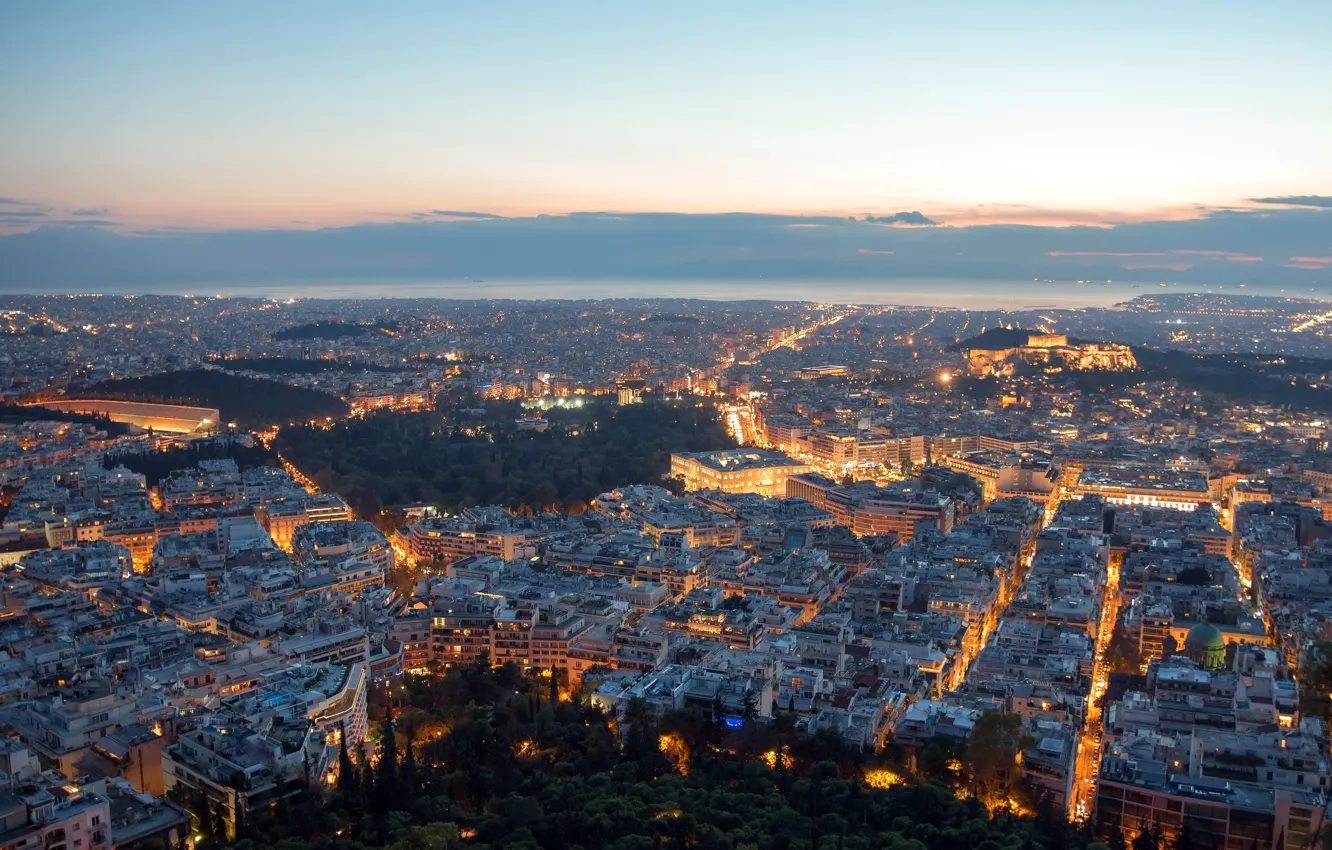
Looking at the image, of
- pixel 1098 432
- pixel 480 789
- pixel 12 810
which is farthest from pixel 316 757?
pixel 1098 432

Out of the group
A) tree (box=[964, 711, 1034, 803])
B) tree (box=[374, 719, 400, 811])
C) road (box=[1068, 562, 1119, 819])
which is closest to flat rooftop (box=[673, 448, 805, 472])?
road (box=[1068, 562, 1119, 819])

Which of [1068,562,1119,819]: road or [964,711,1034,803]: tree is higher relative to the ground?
[964,711,1034,803]: tree

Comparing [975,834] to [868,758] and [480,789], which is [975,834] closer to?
[868,758]

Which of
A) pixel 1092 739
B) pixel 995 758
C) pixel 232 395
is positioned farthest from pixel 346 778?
pixel 232 395

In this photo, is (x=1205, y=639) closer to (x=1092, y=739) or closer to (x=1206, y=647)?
(x=1206, y=647)

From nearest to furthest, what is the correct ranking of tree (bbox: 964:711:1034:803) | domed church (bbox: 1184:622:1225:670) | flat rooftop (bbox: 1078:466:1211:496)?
tree (bbox: 964:711:1034:803), domed church (bbox: 1184:622:1225:670), flat rooftop (bbox: 1078:466:1211:496)

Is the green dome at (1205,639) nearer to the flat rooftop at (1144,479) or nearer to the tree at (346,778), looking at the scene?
the tree at (346,778)

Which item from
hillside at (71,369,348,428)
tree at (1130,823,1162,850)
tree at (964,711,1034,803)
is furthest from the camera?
hillside at (71,369,348,428)

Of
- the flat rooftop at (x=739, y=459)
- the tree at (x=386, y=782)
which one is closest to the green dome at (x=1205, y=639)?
the tree at (x=386, y=782)

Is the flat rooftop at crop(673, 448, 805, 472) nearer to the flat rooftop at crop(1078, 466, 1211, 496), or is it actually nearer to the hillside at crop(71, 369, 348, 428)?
the flat rooftop at crop(1078, 466, 1211, 496)
